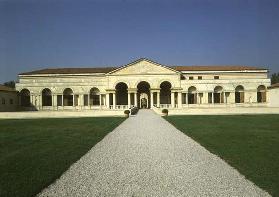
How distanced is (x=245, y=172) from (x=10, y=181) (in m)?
5.87

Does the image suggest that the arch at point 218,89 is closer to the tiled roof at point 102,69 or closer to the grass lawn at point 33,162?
the tiled roof at point 102,69

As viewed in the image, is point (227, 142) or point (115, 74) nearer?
point (227, 142)

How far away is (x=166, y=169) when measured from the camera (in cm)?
901

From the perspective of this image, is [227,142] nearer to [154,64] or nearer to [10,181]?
[10,181]

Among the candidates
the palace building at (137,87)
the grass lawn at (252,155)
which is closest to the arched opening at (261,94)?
the palace building at (137,87)

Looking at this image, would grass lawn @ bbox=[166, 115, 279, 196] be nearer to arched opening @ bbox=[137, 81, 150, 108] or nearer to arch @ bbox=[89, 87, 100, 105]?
arch @ bbox=[89, 87, 100, 105]

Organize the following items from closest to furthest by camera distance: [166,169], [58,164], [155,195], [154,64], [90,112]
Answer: [155,195], [166,169], [58,164], [90,112], [154,64]

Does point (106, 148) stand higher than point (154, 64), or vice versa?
point (154, 64)

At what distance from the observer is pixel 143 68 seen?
187 ft

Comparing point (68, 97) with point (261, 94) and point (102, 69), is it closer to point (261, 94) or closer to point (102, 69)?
point (102, 69)

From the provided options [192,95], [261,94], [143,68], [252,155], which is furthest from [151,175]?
[261,94]

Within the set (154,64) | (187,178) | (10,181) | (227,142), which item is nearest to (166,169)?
(187,178)

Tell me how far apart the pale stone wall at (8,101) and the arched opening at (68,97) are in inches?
331

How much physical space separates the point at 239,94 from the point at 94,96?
26.2 meters
